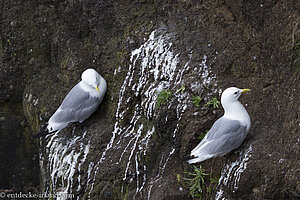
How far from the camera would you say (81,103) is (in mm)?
5023

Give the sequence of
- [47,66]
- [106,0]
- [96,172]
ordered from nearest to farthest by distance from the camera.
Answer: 1. [96,172]
2. [106,0]
3. [47,66]

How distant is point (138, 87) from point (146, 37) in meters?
0.54

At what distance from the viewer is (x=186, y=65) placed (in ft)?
15.7

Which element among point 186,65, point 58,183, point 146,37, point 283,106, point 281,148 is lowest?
point 58,183

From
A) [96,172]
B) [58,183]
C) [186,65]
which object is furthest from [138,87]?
[58,183]

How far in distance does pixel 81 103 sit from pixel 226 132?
5.43 ft

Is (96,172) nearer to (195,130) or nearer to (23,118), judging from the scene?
(195,130)

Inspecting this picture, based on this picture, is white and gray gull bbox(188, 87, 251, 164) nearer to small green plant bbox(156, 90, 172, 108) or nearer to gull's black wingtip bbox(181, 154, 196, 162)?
gull's black wingtip bbox(181, 154, 196, 162)

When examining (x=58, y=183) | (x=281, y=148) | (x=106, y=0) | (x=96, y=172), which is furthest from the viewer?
(x=106, y=0)

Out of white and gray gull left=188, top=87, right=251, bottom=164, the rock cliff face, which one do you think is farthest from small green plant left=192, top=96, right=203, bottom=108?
white and gray gull left=188, top=87, right=251, bottom=164

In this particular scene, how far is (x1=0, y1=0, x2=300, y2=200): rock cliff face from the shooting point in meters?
4.06

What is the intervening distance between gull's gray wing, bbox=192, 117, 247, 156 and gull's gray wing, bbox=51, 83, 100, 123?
1456 mm

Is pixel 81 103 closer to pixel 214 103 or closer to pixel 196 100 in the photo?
pixel 196 100

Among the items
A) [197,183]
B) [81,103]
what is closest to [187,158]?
[197,183]
